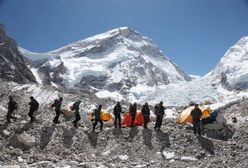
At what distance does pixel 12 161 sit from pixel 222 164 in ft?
26.3

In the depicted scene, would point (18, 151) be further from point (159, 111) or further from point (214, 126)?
point (214, 126)

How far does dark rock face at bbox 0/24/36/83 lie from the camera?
90312 mm

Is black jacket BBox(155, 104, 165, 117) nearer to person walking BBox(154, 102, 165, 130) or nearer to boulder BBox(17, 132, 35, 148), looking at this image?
person walking BBox(154, 102, 165, 130)

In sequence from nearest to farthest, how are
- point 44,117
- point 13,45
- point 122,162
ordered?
point 122,162
point 44,117
point 13,45

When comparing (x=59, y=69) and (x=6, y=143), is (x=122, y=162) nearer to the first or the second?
(x=6, y=143)

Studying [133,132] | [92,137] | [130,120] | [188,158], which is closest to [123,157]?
[92,137]

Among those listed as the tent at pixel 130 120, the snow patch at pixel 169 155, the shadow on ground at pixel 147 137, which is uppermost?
the tent at pixel 130 120

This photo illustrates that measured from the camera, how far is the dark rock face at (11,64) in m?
90.3

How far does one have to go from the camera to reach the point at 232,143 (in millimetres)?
16625

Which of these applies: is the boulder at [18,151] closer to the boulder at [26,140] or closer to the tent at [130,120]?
the boulder at [26,140]

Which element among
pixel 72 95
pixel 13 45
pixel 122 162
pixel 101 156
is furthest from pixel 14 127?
pixel 13 45

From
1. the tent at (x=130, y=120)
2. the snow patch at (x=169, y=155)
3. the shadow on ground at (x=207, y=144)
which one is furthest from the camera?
the tent at (x=130, y=120)

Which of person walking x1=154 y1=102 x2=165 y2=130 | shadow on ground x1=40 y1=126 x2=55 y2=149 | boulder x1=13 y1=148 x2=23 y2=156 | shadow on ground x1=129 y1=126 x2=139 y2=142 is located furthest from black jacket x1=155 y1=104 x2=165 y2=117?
boulder x1=13 y1=148 x2=23 y2=156

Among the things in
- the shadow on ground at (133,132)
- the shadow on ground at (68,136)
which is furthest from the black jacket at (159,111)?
the shadow on ground at (68,136)
